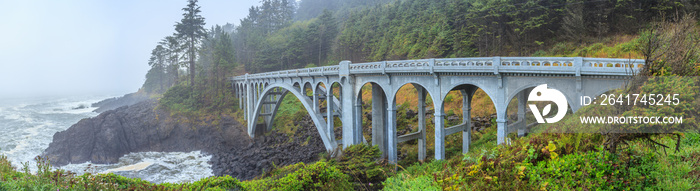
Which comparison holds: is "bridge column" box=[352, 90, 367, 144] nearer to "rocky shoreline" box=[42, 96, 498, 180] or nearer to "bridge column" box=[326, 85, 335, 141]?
"bridge column" box=[326, 85, 335, 141]

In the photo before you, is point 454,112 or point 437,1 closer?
point 454,112

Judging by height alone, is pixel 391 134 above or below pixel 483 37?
below

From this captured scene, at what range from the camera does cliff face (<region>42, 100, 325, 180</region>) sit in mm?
28016

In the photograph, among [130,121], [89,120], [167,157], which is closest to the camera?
[167,157]

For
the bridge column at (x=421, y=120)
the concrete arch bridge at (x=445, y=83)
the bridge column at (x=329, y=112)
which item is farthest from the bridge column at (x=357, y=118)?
the bridge column at (x=421, y=120)

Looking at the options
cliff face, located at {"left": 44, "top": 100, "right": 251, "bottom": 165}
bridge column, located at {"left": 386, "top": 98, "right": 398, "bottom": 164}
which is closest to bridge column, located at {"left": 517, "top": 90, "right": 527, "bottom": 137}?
bridge column, located at {"left": 386, "top": 98, "right": 398, "bottom": 164}

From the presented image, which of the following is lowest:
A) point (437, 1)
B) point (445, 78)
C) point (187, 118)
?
point (187, 118)

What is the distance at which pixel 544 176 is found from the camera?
5.20 metres

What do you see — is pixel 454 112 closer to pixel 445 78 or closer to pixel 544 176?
pixel 445 78

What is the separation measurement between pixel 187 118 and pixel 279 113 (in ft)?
35.5

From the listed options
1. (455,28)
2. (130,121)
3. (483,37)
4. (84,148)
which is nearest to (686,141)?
(483,37)

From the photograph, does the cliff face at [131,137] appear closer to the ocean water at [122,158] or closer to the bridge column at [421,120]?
the ocean water at [122,158]

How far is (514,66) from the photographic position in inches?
471

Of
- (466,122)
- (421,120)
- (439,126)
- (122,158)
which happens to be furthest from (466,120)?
(122,158)
